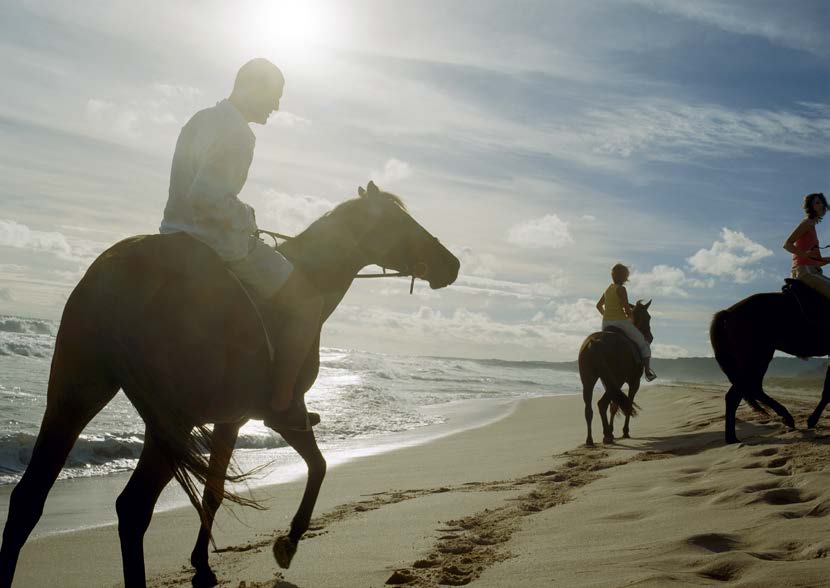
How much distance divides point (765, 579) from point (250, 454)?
8.20 m

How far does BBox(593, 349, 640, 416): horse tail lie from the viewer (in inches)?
411

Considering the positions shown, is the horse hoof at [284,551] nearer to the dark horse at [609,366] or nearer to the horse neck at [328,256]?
the horse neck at [328,256]

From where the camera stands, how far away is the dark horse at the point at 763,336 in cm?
878

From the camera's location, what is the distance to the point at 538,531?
450 cm

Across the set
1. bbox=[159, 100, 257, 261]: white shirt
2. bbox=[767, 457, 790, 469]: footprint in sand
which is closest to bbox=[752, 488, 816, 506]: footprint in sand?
bbox=[767, 457, 790, 469]: footprint in sand

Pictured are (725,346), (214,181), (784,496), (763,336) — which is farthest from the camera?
(725,346)

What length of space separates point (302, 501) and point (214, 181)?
1954 millimetres

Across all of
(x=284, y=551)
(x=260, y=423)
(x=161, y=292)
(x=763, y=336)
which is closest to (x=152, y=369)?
(x=161, y=292)

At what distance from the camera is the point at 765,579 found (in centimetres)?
301

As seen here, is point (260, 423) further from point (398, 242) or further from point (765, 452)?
point (398, 242)

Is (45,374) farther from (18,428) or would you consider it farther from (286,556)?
(286,556)

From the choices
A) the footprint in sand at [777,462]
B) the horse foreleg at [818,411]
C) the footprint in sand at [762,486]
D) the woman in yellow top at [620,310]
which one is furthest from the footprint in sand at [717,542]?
the woman in yellow top at [620,310]

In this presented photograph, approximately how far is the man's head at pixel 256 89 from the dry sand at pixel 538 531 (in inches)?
102

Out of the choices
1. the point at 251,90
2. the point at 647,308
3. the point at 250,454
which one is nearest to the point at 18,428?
the point at 250,454
